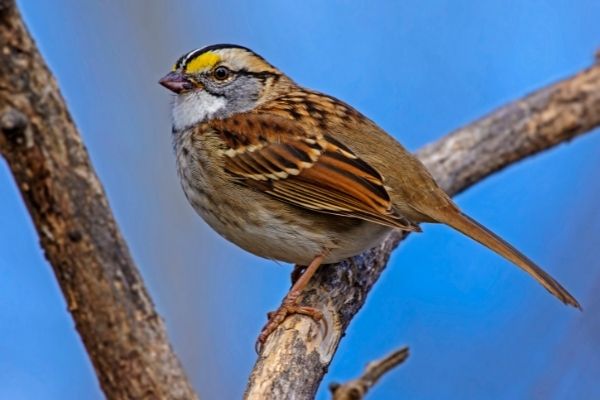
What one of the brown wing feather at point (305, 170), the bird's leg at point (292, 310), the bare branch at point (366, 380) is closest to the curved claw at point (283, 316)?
the bird's leg at point (292, 310)

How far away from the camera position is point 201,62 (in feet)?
13.5

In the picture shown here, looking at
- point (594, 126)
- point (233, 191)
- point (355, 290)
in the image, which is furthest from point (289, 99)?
point (594, 126)

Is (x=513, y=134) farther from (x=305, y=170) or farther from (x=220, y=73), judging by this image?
(x=220, y=73)

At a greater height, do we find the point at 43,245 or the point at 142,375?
the point at 43,245

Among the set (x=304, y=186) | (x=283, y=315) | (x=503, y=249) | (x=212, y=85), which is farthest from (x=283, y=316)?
(x=212, y=85)

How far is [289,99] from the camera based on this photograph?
4.17m

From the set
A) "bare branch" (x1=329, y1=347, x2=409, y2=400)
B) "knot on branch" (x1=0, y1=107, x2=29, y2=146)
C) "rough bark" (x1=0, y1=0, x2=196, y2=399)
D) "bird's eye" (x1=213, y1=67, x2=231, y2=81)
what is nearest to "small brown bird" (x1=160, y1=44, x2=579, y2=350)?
"bird's eye" (x1=213, y1=67, x2=231, y2=81)

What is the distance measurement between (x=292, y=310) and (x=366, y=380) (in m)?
1.10

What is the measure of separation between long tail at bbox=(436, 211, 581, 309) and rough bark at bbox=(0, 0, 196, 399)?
1.63 m

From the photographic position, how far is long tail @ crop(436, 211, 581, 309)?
132 inches

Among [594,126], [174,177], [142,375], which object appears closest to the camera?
[142,375]

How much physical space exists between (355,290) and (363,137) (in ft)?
2.17

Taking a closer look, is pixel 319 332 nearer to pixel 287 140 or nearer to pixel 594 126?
pixel 287 140

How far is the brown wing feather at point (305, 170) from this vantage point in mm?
3564
